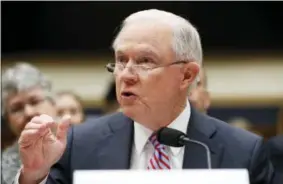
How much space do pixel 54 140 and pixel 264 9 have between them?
13.6 feet

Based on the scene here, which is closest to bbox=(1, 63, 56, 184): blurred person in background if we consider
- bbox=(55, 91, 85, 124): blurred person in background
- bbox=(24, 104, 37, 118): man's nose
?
bbox=(24, 104, 37, 118): man's nose

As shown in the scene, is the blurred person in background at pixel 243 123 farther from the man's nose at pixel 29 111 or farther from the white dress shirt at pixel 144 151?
the white dress shirt at pixel 144 151

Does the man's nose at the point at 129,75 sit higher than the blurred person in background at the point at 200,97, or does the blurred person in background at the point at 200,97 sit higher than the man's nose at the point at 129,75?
the man's nose at the point at 129,75

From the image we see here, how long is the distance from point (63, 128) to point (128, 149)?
28 cm

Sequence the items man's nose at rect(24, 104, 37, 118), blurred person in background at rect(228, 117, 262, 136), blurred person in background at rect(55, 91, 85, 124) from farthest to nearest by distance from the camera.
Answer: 1. blurred person in background at rect(228, 117, 262, 136)
2. blurred person in background at rect(55, 91, 85, 124)
3. man's nose at rect(24, 104, 37, 118)

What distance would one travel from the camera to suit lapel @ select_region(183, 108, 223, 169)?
2148 millimetres

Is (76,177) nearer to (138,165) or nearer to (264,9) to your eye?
(138,165)

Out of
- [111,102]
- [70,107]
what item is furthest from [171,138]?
[70,107]

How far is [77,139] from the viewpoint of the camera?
2.18 m

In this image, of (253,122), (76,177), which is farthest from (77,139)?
(253,122)

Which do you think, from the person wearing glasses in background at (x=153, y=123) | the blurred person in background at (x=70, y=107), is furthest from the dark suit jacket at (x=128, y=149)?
the blurred person in background at (x=70, y=107)

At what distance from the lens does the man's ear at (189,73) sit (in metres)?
2.22

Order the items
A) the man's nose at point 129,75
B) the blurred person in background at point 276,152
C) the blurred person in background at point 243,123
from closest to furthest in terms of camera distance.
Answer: the man's nose at point 129,75 < the blurred person in background at point 276,152 < the blurred person in background at point 243,123

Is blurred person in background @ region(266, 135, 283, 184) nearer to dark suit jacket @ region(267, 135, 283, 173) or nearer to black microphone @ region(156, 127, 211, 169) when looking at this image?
dark suit jacket @ region(267, 135, 283, 173)
